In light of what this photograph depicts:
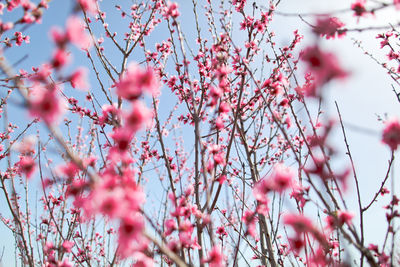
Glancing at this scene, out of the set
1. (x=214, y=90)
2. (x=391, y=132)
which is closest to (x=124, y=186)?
(x=214, y=90)

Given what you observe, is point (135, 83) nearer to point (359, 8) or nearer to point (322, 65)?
point (322, 65)

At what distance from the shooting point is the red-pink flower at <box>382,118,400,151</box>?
1.85 m

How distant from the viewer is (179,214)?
1920 mm

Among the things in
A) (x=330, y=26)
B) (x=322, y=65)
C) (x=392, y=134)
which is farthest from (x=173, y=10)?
(x=392, y=134)

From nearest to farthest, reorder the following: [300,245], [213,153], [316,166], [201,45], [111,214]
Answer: [111,214], [300,245], [316,166], [213,153], [201,45]

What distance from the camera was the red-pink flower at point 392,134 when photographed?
1.85 metres

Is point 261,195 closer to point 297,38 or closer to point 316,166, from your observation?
point 316,166

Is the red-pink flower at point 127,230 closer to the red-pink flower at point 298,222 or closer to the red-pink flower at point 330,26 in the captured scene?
the red-pink flower at point 298,222

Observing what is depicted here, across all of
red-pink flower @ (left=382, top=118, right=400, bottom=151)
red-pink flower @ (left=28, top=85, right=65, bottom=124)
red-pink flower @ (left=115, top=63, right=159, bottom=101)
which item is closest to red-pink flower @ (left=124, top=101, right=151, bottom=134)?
red-pink flower @ (left=115, top=63, right=159, bottom=101)

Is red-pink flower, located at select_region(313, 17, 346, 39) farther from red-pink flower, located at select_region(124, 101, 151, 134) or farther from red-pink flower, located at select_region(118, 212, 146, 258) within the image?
red-pink flower, located at select_region(118, 212, 146, 258)

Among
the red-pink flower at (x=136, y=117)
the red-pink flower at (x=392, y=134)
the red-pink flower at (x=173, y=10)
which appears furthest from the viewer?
the red-pink flower at (x=173, y=10)

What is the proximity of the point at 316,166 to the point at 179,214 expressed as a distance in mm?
1020

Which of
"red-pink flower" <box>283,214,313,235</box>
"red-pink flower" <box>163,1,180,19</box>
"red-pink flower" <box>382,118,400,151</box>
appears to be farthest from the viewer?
"red-pink flower" <box>163,1,180,19</box>

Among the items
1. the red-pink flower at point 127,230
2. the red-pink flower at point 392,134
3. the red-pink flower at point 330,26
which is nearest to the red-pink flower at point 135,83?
the red-pink flower at point 127,230
